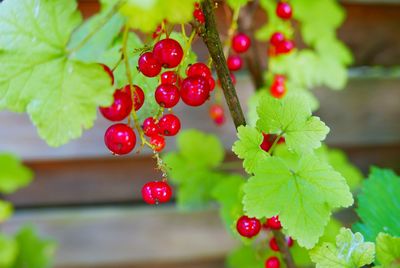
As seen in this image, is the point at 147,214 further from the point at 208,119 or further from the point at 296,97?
the point at 296,97

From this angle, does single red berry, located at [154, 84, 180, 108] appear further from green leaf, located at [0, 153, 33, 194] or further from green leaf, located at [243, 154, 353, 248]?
green leaf, located at [0, 153, 33, 194]

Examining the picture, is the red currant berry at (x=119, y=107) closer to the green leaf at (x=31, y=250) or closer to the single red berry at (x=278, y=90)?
the single red berry at (x=278, y=90)

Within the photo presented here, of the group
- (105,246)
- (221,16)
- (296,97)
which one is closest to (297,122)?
(296,97)

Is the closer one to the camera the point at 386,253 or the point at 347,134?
the point at 386,253

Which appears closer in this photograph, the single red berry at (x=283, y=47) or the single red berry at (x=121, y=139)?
the single red berry at (x=121, y=139)

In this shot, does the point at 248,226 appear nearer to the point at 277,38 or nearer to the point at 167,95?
the point at 167,95

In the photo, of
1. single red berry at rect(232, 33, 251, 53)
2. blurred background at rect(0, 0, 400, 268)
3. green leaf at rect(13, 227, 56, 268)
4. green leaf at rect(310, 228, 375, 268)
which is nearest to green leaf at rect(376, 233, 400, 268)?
green leaf at rect(310, 228, 375, 268)

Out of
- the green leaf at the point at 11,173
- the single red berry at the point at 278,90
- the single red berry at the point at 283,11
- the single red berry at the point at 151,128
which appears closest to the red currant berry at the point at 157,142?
the single red berry at the point at 151,128
